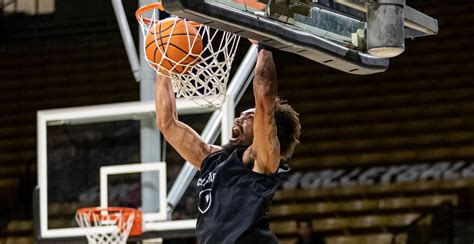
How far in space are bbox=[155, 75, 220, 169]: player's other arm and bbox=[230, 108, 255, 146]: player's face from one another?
0.32 m

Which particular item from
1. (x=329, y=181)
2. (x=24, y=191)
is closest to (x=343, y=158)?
(x=329, y=181)

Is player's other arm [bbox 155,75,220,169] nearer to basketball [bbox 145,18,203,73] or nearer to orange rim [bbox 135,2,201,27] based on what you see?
basketball [bbox 145,18,203,73]

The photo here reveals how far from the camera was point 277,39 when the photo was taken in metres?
3.37

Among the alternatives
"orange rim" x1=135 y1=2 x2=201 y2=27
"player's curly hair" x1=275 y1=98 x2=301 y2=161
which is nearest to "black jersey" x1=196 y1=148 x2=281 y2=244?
"player's curly hair" x1=275 y1=98 x2=301 y2=161

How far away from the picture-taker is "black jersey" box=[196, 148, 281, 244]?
11.9 ft

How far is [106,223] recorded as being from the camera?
6.01 meters

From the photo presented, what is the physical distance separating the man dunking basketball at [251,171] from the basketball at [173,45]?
1.28 feet

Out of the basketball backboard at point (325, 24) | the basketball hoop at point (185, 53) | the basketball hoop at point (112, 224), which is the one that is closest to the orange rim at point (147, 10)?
the basketball hoop at point (185, 53)

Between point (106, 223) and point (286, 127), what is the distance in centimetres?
242

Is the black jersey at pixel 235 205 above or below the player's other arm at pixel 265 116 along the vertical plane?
below

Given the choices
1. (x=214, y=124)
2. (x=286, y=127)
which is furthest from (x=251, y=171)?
(x=214, y=124)

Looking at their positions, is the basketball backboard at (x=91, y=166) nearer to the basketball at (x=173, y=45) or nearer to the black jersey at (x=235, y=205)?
the basketball at (x=173, y=45)

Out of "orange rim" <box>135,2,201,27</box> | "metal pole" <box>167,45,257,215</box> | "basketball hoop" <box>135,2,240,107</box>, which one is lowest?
"metal pole" <box>167,45,257,215</box>

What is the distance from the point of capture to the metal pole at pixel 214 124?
5641mm
